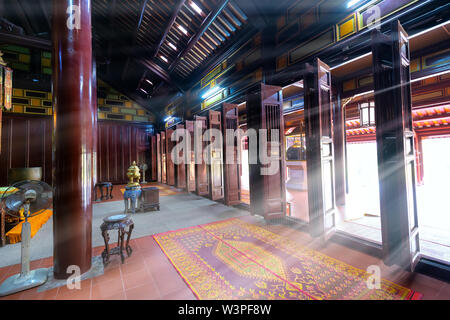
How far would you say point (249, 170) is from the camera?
420 centimetres

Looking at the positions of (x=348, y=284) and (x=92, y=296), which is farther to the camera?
(x=348, y=284)

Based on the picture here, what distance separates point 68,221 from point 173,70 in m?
6.29

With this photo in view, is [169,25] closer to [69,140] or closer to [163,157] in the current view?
[69,140]

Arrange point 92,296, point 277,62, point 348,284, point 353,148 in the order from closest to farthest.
Answer: 1. point 92,296
2. point 348,284
3. point 277,62
4. point 353,148

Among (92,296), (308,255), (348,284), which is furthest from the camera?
(308,255)

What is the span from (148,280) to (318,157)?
2.72m

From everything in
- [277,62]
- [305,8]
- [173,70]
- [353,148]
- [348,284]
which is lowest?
[348,284]

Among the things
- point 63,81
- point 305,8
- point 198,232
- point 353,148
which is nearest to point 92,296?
point 198,232

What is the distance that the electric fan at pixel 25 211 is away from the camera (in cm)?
192

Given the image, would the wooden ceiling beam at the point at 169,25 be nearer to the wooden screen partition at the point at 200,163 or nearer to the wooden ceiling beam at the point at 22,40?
the wooden screen partition at the point at 200,163

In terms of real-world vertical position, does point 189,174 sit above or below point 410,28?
below

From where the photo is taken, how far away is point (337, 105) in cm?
519

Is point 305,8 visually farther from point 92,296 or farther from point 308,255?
point 92,296

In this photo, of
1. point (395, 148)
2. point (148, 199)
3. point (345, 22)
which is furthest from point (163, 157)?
point (395, 148)
